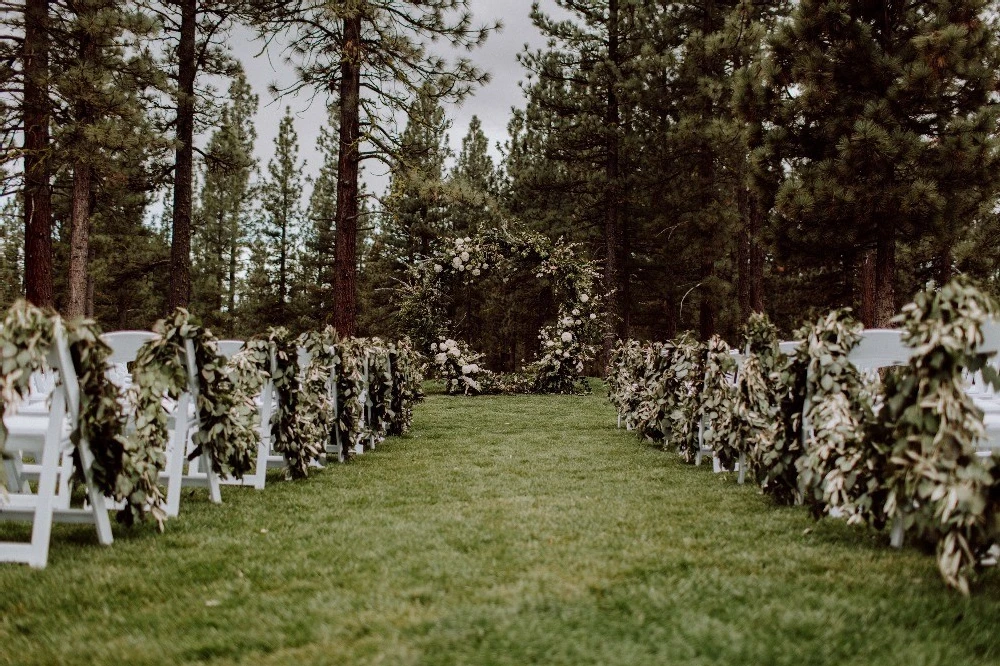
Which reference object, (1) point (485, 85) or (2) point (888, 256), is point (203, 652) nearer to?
(1) point (485, 85)

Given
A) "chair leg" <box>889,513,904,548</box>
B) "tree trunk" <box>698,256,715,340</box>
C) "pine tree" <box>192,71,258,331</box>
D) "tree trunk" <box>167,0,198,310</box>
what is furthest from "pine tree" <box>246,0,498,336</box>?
"pine tree" <box>192,71,258,331</box>

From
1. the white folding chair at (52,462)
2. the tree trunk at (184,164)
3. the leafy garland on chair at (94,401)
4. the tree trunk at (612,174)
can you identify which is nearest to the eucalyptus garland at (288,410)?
the leafy garland on chair at (94,401)

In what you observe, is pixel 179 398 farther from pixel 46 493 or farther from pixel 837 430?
pixel 837 430

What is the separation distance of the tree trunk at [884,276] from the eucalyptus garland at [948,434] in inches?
382

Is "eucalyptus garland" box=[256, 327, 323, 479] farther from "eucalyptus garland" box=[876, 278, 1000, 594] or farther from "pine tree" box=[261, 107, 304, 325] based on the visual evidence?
"pine tree" box=[261, 107, 304, 325]

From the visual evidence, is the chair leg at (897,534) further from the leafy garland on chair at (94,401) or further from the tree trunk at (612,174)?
the tree trunk at (612,174)

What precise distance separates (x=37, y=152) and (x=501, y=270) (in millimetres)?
9026

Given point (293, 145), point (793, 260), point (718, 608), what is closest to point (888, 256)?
point (793, 260)

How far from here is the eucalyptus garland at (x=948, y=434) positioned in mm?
2557

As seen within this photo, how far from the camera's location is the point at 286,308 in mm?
30500

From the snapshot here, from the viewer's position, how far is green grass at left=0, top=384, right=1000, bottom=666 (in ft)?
7.32

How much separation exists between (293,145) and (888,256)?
23.8 meters

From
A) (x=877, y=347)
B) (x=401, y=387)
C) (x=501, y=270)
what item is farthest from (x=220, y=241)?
(x=877, y=347)

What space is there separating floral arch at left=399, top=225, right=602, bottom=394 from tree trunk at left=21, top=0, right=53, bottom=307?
688 cm
